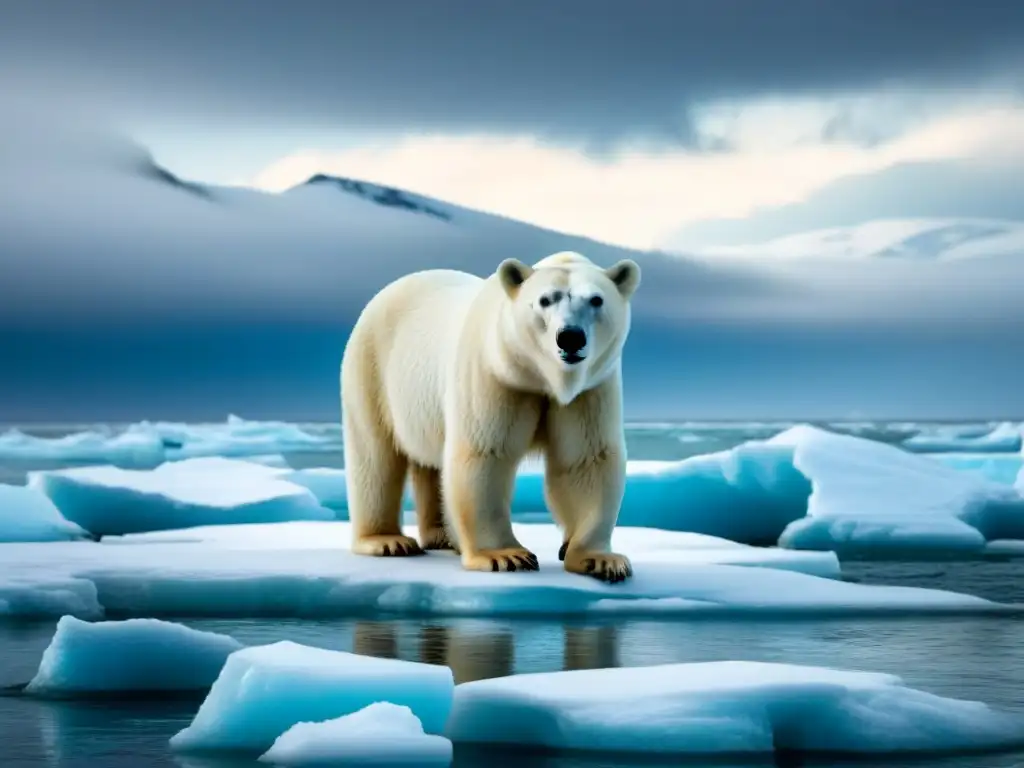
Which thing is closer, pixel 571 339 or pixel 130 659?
pixel 130 659

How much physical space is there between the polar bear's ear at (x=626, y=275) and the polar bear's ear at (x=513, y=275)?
0.31 meters

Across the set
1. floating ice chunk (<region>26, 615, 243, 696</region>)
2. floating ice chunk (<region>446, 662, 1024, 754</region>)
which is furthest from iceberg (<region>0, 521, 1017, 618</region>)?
floating ice chunk (<region>446, 662, 1024, 754</region>)

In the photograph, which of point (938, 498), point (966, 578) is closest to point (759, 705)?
point (966, 578)

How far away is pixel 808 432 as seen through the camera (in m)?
13.6

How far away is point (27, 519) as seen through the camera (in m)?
11.5

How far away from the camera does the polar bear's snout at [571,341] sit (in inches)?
Result: 242

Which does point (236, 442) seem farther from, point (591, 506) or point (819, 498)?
point (591, 506)

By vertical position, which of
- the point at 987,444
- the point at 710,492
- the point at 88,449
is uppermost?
the point at 987,444

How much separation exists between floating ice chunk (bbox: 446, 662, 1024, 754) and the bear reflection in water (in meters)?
0.74

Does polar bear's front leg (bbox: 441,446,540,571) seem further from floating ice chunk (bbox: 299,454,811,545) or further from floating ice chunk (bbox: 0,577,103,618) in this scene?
floating ice chunk (bbox: 299,454,811,545)

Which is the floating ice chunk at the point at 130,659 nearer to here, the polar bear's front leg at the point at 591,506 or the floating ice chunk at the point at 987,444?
the polar bear's front leg at the point at 591,506

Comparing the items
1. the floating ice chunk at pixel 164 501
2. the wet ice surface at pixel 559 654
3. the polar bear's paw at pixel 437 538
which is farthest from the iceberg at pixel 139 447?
the wet ice surface at pixel 559 654

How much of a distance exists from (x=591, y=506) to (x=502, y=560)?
422mm

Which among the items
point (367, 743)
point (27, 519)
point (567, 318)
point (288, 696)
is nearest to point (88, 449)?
point (27, 519)
